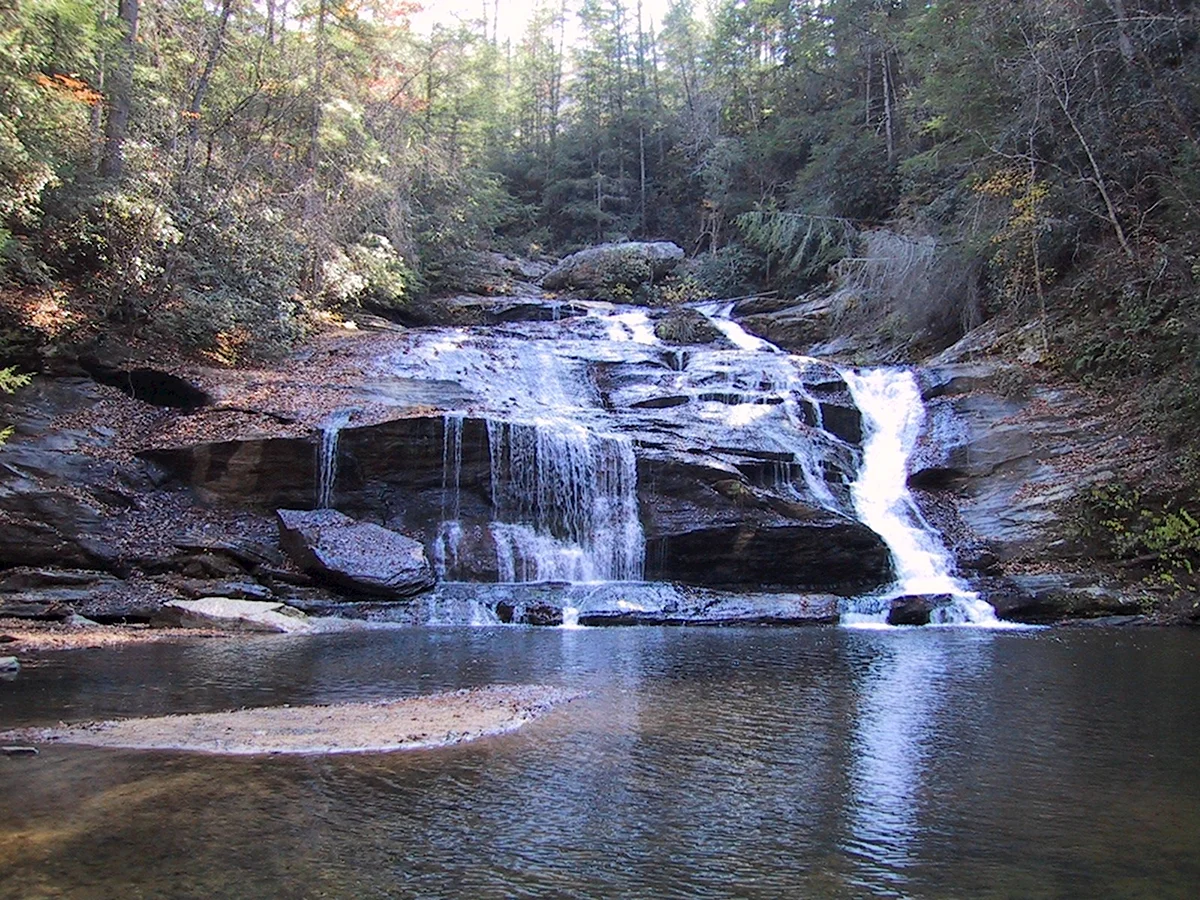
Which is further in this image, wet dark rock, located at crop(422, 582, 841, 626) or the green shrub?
the green shrub

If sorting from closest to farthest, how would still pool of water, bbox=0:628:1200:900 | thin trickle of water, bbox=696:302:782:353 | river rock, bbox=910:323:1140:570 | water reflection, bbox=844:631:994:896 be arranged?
still pool of water, bbox=0:628:1200:900
water reflection, bbox=844:631:994:896
river rock, bbox=910:323:1140:570
thin trickle of water, bbox=696:302:782:353

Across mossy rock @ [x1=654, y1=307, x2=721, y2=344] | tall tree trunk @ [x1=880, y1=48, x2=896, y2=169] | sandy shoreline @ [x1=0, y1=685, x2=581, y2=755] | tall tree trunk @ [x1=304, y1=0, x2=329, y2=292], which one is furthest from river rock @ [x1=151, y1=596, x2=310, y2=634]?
tall tree trunk @ [x1=880, y1=48, x2=896, y2=169]

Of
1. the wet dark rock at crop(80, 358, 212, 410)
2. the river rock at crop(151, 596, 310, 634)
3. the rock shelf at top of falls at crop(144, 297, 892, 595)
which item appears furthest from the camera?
the wet dark rock at crop(80, 358, 212, 410)

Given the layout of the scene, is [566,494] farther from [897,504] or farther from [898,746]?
[898,746]

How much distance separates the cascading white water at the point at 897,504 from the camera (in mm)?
12516

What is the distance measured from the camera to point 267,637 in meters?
10.2

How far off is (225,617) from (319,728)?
5745 millimetres

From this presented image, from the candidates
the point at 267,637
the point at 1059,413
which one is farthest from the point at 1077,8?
the point at 267,637

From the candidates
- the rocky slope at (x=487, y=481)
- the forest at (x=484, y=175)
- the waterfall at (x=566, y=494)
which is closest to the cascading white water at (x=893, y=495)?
the rocky slope at (x=487, y=481)

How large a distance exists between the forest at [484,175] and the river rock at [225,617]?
17.9 ft

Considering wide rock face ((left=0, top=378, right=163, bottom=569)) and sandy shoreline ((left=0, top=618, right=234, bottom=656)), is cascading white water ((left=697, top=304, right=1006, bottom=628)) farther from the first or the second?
wide rock face ((left=0, top=378, right=163, bottom=569))

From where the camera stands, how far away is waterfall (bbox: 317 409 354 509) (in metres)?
14.2

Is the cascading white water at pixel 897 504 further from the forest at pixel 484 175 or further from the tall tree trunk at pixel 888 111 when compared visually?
the tall tree trunk at pixel 888 111

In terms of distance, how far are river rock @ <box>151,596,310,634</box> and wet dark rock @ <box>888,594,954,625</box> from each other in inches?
322
